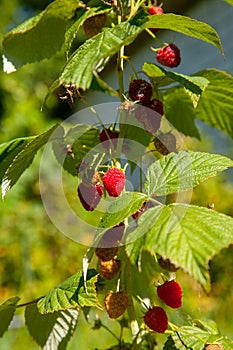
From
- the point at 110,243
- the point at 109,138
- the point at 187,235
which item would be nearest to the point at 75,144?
the point at 109,138

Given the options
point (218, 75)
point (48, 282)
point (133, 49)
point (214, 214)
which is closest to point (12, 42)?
point (218, 75)

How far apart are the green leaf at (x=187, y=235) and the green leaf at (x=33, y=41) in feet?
1.19

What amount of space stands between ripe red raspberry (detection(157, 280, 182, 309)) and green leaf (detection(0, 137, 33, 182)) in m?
0.27

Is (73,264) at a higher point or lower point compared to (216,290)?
higher

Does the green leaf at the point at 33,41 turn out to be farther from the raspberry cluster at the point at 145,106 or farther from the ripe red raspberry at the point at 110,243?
the ripe red raspberry at the point at 110,243

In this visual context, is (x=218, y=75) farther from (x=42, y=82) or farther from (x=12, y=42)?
(x=42, y=82)

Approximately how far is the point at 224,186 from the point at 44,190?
113 cm

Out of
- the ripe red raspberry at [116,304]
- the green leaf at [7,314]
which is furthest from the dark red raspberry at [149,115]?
the green leaf at [7,314]

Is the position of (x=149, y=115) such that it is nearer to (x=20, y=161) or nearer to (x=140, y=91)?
(x=140, y=91)

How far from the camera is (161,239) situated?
1.83 feet

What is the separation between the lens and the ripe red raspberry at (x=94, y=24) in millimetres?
770

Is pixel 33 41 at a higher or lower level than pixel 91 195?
higher

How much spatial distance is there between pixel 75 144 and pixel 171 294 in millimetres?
260

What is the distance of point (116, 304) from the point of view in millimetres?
703
